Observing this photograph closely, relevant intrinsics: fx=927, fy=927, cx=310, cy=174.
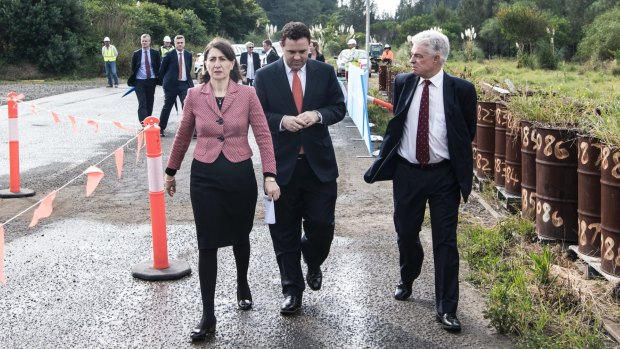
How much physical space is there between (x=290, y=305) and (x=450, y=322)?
3.50 feet

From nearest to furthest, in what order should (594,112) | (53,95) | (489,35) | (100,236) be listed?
(594,112), (100,236), (53,95), (489,35)

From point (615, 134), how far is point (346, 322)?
7.19 ft

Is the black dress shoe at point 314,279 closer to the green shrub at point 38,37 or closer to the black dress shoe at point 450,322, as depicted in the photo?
the black dress shoe at point 450,322

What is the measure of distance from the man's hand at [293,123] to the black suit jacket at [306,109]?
78 millimetres

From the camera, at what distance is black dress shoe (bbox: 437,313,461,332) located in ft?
18.7

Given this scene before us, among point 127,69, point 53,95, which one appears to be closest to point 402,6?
point 127,69

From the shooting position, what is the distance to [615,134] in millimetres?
6184

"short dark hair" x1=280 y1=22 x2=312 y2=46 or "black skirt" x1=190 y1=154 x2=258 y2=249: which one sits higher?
"short dark hair" x1=280 y1=22 x2=312 y2=46

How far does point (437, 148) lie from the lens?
5.95 m

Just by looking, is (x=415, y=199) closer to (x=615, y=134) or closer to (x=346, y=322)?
(x=346, y=322)

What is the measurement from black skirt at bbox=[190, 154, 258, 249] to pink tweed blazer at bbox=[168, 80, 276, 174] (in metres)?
0.06

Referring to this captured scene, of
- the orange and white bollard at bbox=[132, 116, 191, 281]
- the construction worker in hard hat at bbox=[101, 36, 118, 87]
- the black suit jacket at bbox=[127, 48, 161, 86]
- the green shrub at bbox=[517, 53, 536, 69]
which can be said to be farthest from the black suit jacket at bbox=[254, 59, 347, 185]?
the green shrub at bbox=[517, 53, 536, 69]

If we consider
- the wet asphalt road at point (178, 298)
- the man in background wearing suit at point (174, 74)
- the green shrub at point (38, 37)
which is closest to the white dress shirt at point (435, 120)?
the wet asphalt road at point (178, 298)

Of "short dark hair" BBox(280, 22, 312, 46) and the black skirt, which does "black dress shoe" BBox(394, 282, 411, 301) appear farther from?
"short dark hair" BBox(280, 22, 312, 46)
